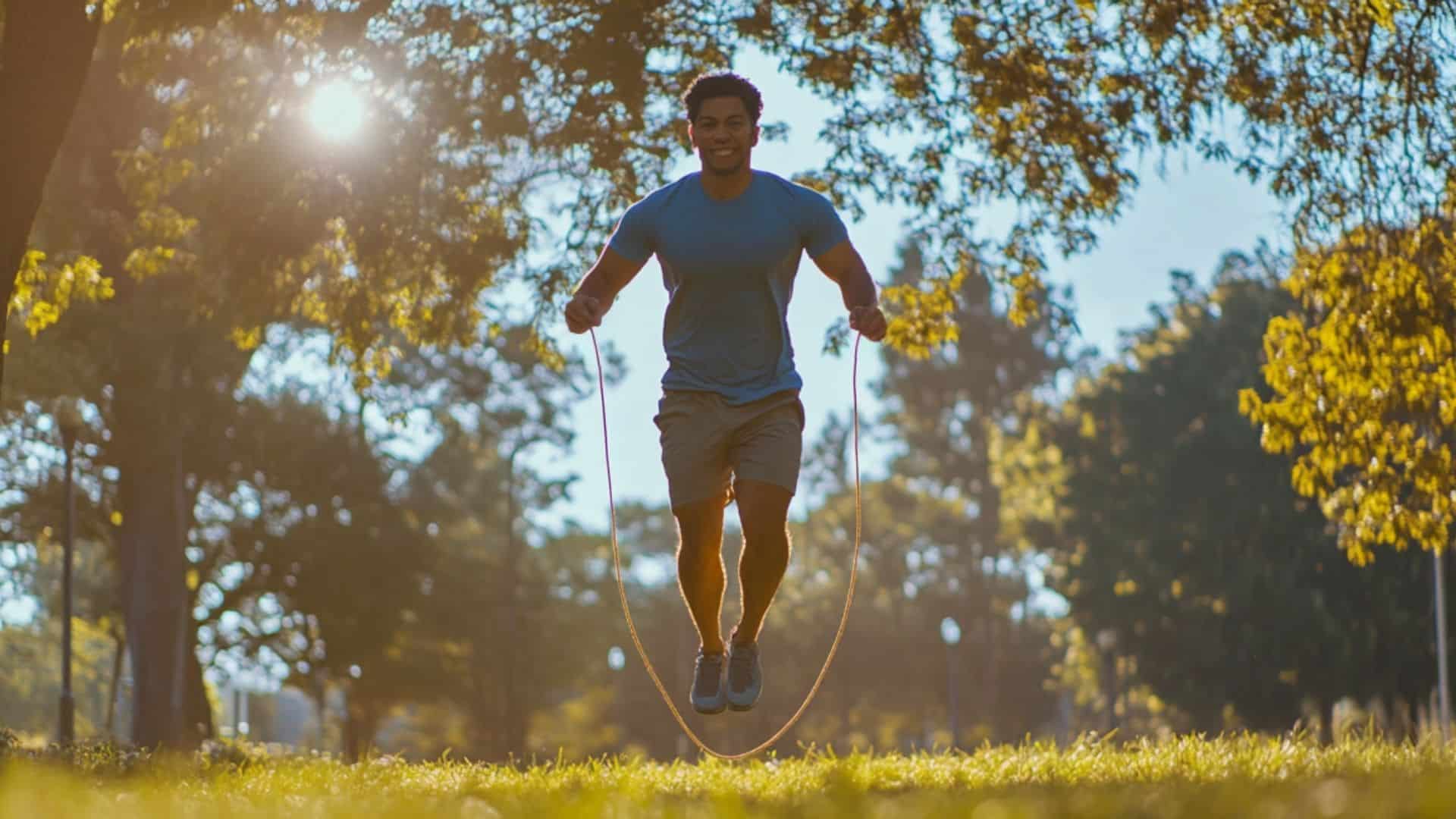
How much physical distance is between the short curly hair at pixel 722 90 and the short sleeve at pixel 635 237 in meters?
0.47

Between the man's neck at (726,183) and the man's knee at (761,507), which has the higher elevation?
the man's neck at (726,183)

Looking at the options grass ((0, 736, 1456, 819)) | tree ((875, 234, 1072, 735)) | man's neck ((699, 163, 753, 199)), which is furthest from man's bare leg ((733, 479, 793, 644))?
tree ((875, 234, 1072, 735))

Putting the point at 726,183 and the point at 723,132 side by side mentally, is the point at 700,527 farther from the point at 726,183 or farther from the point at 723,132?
the point at 723,132

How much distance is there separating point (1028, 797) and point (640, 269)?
12.1 ft

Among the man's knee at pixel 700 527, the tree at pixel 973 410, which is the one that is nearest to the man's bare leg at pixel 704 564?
the man's knee at pixel 700 527

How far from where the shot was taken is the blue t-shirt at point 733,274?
702 cm

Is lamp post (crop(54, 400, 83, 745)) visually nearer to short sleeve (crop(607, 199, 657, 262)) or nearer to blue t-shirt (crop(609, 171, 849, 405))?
short sleeve (crop(607, 199, 657, 262))

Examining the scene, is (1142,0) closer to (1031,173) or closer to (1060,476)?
(1031,173)

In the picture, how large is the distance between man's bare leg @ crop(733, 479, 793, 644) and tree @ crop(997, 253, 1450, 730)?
3043cm

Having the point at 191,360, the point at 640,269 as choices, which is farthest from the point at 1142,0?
the point at 191,360

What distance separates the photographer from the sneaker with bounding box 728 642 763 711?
7.39 metres

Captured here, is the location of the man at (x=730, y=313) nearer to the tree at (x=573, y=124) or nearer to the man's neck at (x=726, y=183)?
the man's neck at (x=726, y=183)

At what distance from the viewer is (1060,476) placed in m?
47.6

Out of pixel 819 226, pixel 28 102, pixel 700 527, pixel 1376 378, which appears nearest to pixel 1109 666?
pixel 1376 378
